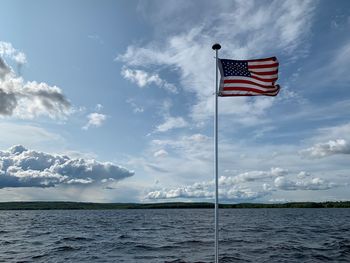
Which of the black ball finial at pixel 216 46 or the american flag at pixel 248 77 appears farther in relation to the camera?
the american flag at pixel 248 77

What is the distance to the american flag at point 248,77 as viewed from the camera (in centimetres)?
1500

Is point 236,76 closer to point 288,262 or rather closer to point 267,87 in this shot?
point 267,87

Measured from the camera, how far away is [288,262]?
28453 millimetres

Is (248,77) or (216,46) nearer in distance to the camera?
(216,46)

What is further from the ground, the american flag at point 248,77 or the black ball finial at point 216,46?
the black ball finial at point 216,46

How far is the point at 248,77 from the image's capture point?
15023mm

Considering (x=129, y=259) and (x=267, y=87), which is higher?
(x=267, y=87)

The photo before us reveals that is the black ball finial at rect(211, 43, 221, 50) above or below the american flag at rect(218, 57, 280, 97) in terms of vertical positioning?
above

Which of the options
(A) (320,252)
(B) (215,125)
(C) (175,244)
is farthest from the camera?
(C) (175,244)

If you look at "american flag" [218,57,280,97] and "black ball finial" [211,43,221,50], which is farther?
"american flag" [218,57,280,97]

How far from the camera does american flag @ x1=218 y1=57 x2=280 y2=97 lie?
1500cm

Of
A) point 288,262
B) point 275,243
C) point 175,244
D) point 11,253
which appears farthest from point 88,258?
point 275,243

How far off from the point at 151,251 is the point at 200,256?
5954 mm

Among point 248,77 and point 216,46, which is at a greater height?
point 216,46
